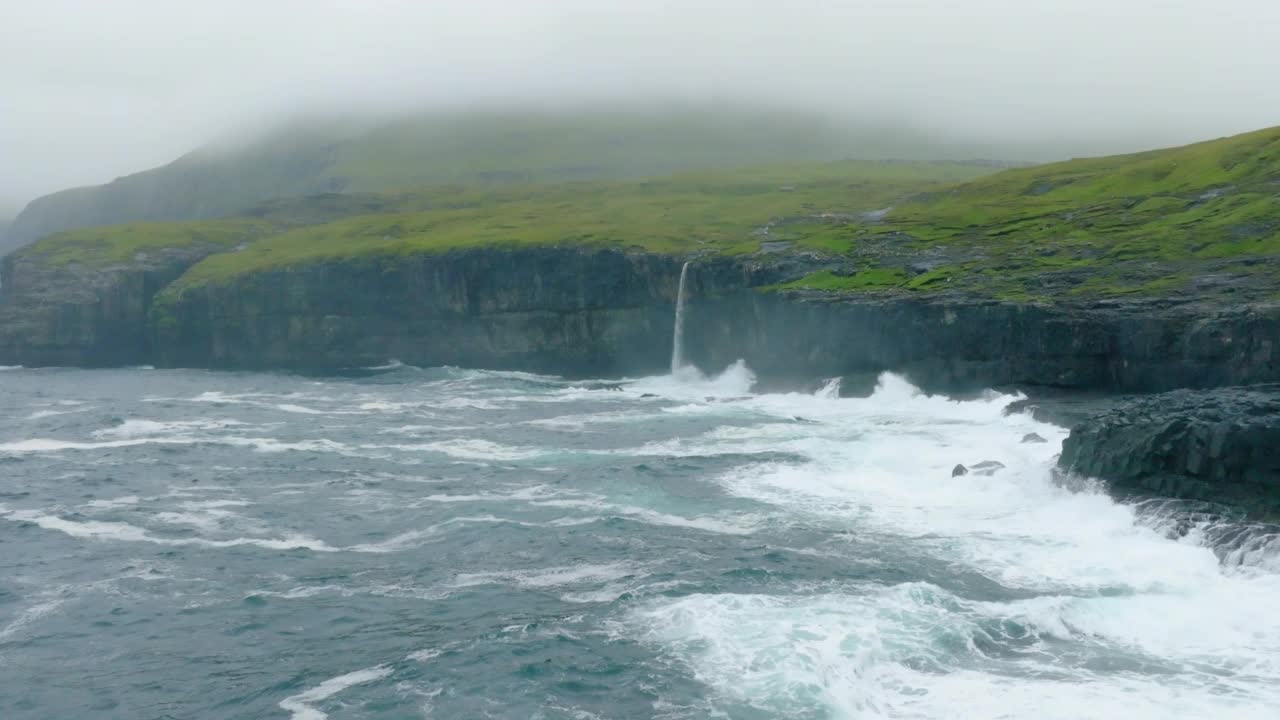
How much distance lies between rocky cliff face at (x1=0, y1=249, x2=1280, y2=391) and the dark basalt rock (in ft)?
47.0

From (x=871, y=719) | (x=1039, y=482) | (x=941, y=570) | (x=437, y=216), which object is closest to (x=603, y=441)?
(x=1039, y=482)

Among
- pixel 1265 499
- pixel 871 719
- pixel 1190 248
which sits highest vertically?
pixel 1190 248

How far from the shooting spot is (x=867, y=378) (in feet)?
241

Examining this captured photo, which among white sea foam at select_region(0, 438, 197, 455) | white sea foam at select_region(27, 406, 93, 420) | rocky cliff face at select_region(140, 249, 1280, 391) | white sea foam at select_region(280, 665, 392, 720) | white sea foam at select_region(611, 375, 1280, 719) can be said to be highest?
rocky cliff face at select_region(140, 249, 1280, 391)

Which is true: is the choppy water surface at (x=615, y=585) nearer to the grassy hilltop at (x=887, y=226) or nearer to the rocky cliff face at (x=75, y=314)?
the grassy hilltop at (x=887, y=226)

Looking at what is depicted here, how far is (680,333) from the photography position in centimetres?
9175

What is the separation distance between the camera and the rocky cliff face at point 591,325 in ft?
200

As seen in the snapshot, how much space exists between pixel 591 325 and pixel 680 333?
958 centimetres

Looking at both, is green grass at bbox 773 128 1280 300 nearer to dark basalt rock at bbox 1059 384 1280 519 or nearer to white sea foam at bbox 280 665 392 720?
dark basalt rock at bbox 1059 384 1280 519

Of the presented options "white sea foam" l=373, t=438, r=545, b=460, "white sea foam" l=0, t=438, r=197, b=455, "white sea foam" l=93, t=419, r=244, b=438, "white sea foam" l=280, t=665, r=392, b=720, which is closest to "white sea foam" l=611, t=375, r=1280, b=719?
"white sea foam" l=280, t=665, r=392, b=720

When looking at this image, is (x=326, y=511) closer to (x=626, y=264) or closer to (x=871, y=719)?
(x=871, y=719)

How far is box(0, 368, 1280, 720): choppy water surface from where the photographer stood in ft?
86.5

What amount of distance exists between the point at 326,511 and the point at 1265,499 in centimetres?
3345

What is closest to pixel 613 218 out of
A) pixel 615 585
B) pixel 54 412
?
pixel 54 412
